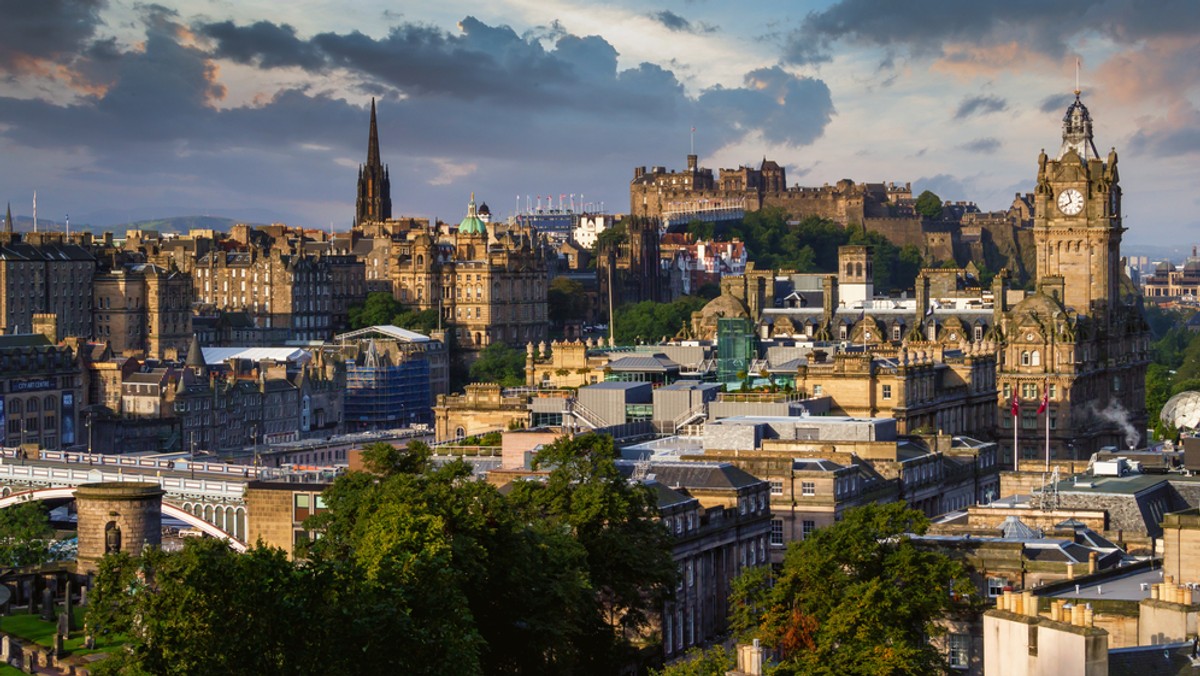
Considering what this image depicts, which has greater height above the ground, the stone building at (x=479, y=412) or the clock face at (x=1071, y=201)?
the clock face at (x=1071, y=201)

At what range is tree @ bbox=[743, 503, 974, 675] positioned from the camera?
2328 inches

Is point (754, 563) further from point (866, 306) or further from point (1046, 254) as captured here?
point (866, 306)

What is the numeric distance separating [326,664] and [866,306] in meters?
122

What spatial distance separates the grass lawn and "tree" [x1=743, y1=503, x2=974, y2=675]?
25.7 m

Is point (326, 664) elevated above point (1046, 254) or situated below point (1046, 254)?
below

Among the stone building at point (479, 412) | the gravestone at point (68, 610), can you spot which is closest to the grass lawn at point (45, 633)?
the gravestone at point (68, 610)

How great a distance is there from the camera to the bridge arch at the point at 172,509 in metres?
100

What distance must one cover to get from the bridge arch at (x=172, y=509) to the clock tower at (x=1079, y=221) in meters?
61.8

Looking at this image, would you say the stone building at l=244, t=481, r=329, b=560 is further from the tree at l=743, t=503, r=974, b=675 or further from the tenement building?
the tenement building

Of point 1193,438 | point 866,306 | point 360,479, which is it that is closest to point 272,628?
point 360,479

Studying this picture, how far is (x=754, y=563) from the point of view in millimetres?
85562

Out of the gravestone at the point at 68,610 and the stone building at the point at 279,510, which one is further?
the stone building at the point at 279,510

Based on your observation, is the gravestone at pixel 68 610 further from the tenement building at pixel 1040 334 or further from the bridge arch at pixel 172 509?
the tenement building at pixel 1040 334

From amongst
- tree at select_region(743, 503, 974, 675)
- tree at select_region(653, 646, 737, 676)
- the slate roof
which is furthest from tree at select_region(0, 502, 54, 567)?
tree at select_region(653, 646, 737, 676)
